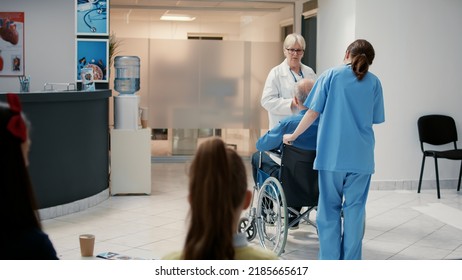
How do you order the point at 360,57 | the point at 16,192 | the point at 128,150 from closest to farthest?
the point at 16,192, the point at 360,57, the point at 128,150

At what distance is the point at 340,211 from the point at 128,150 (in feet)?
11.1

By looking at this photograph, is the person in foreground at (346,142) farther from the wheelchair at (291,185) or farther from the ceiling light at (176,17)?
the ceiling light at (176,17)

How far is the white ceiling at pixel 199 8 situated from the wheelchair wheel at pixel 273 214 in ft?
17.8

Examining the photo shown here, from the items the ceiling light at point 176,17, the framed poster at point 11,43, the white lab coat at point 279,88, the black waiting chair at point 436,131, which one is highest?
the ceiling light at point 176,17

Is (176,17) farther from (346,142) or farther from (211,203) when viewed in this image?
(211,203)

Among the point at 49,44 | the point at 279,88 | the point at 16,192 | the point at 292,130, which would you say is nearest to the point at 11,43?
the point at 49,44

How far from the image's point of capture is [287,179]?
498 centimetres

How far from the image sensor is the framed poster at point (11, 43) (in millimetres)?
9602

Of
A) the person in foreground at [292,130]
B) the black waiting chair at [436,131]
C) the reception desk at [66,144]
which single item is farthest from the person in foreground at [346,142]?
the black waiting chair at [436,131]

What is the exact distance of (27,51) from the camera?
966 centimetres

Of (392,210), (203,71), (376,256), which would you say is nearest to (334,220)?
(376,256)

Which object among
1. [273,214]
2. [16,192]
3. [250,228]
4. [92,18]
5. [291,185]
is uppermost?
[92,18]

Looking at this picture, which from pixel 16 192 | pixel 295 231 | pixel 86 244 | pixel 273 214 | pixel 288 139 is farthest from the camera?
pixel 295 231
